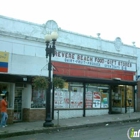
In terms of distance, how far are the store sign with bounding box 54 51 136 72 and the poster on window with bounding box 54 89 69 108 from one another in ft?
7.48

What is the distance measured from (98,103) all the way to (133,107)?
513 centimetres

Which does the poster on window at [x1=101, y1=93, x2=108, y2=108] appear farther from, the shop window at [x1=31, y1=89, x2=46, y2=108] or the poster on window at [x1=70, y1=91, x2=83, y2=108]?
the shop window at [x1=31, y1=89, x2=46, y2=108]

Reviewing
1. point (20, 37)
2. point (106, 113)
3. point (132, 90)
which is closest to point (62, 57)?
point (20, 37)

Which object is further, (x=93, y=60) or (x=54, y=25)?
(x=93, y=60)

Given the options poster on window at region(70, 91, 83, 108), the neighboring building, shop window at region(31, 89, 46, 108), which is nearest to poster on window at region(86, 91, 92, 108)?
the neighboring building

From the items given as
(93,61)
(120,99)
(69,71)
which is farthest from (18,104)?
(120,99)

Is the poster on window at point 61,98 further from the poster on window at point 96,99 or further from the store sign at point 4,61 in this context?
the store sign at point 4,61

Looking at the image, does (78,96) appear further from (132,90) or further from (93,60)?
(132,90)

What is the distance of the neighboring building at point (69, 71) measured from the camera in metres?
18.0

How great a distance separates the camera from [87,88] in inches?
890

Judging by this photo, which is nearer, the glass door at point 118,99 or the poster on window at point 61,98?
the poster on window at point 61,98

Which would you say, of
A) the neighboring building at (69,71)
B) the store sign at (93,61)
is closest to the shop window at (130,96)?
the neighboring building at (69,71)

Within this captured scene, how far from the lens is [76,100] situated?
71.3 ft

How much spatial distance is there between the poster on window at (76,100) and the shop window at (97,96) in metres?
0.75
